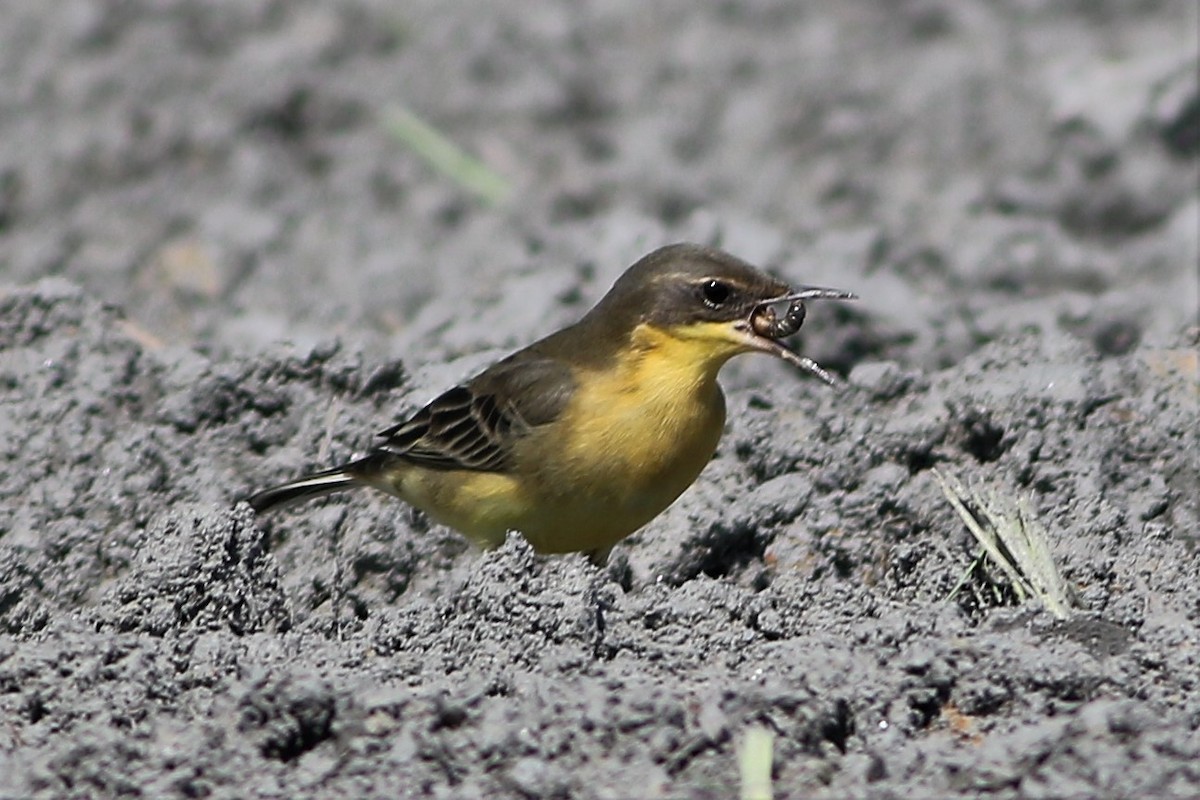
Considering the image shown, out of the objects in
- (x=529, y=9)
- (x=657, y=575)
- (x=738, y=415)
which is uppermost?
(x=529, y=9)

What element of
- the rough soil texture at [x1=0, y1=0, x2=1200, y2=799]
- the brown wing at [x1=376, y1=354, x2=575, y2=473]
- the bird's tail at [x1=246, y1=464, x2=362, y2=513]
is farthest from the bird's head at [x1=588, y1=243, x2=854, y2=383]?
the bird's tail at [x1=246, y1=464, x2=362, y2=513]

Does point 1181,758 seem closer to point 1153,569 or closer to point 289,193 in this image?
point 1153,569

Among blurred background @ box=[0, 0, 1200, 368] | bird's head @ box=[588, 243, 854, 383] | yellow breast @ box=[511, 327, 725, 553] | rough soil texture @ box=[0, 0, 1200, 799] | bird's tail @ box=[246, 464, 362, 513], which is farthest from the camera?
blurred background @ box=[0, 0, 1200, 368]

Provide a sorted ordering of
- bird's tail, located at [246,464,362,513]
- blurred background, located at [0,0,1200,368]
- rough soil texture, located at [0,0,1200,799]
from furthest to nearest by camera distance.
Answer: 1. blurred background, located at [0,0,1200,368]
2. bird's tail, located at [246,464,362,513]
3. rough soil texture, located at [0,0,1200,799]

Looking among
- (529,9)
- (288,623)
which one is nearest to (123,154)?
(529,9)

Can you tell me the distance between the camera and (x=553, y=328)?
29.0 ft

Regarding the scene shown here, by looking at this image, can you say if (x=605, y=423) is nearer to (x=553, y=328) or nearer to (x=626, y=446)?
(x=626, y=446)

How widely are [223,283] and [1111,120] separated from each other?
16.2 feet

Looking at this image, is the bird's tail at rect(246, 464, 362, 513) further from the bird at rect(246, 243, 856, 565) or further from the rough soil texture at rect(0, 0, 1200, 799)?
the rough soil texture at rect(0, 0, 1200, 799)

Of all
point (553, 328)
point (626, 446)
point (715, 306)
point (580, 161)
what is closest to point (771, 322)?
point (715, 306)

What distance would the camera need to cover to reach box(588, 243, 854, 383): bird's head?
6.76 meters

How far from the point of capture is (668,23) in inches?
523

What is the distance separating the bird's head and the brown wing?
40cm

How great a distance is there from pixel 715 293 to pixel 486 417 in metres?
0.97
